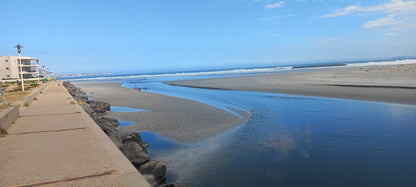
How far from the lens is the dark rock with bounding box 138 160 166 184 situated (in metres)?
6.29

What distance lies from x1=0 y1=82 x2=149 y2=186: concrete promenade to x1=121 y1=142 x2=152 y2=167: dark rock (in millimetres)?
761

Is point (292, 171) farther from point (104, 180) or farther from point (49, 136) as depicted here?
point (49, 136)

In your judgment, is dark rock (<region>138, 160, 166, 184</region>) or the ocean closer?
dark rock (<region>138, 160, 166, 184</region>)

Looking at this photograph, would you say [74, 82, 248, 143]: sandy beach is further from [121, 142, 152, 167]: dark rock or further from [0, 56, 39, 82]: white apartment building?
[0, 56, 39, 82]: white apartment building

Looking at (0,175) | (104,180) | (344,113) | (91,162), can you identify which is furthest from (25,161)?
(344,113)

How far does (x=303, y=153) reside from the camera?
809cm

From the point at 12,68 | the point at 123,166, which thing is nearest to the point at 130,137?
the point at 123,166

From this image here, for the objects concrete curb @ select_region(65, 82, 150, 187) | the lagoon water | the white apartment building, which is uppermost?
the white apartment building

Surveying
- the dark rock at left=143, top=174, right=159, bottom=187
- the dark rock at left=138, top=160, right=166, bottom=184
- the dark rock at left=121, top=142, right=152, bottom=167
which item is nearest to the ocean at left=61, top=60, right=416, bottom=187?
the dark rock at left=138, top=160, right=166, bottom=184

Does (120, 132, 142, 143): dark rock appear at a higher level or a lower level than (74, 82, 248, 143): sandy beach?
higher

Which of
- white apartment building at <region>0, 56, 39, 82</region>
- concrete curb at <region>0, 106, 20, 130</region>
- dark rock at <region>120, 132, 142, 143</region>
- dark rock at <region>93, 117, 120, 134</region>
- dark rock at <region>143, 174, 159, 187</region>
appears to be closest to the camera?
dark rock at <region>143, 174, 159, 187</region>

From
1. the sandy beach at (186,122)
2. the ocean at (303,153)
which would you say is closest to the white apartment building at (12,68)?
the sandy beach at (186,122)

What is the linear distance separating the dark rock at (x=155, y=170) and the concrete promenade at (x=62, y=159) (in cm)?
96

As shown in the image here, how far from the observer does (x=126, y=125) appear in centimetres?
1285
